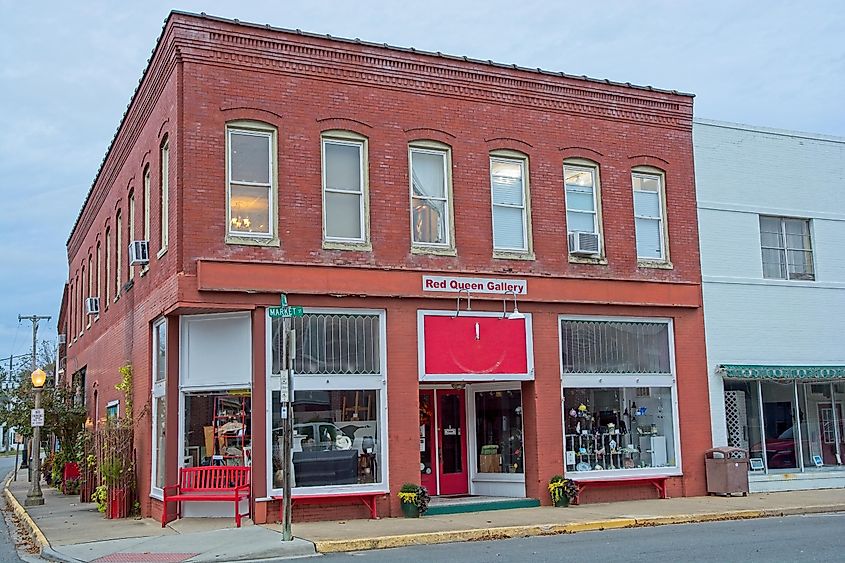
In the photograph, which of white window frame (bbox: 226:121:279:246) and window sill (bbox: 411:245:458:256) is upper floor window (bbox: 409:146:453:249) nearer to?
window sill (bbox: 411:245:458:256)

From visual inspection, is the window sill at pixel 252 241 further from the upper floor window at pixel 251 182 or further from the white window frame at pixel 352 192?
the white window frame at pixel 352 192

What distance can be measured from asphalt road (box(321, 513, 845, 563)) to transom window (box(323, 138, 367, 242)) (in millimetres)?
6084

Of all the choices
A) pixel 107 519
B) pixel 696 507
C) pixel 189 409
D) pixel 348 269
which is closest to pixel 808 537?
pixel 696 507

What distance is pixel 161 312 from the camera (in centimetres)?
1698

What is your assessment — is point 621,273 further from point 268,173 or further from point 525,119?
point 268,173

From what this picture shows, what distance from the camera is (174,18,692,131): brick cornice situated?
1644 centimetres

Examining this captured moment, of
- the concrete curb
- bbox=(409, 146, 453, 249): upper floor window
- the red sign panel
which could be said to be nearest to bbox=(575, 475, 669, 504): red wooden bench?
the concrete curb

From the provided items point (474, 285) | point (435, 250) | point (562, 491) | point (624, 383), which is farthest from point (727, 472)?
point (435, 250)

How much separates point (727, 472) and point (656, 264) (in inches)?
175

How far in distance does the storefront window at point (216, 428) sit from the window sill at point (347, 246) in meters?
2.90

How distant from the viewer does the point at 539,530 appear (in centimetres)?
1482

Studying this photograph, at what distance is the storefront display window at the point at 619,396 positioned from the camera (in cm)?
1877

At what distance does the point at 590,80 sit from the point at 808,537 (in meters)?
10.3

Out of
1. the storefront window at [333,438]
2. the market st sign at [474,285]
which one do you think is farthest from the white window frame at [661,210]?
the storefront window at [333,438]
